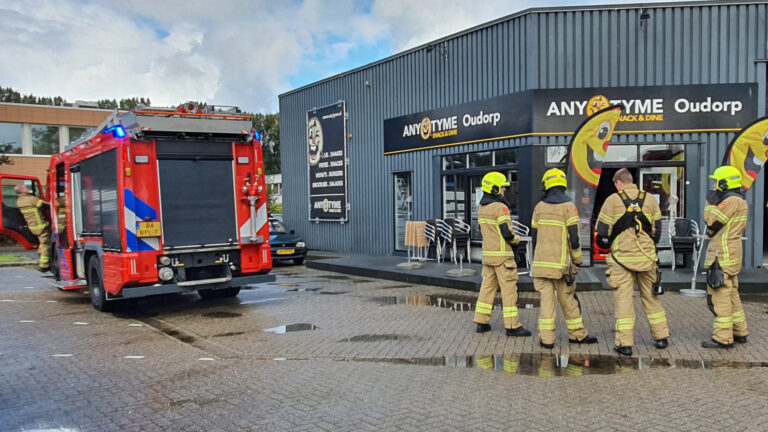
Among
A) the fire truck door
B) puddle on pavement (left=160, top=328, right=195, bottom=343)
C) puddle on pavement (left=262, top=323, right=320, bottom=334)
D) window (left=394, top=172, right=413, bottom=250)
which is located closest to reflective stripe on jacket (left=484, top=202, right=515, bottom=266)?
puddle on pavement (left=262, top=323, right=320, bottom=334)

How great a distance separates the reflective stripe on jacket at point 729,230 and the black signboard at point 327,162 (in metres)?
13.0

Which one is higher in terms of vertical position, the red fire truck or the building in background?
the building in background

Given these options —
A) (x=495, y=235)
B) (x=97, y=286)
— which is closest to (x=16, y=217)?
(x=97, y=286)

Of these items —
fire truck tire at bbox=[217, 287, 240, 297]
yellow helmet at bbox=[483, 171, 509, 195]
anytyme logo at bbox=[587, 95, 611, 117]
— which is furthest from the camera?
anytyme logo at bbox=[587, 95, 611, 117]

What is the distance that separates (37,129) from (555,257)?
34.5 m

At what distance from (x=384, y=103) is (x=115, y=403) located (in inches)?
519

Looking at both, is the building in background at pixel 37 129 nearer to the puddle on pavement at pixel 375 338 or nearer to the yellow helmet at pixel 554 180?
the puddle on pavement at pixel 375 338

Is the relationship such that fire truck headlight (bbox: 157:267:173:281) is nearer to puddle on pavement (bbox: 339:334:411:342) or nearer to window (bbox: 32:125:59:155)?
puddle on pavement (bbox: 339:334:411:342)

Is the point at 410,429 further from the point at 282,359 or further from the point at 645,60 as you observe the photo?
the point at 645,60

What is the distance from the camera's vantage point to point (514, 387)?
17.4 feet

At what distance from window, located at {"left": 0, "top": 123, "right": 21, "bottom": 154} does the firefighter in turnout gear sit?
34224 mm

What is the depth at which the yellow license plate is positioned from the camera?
876 centimetres

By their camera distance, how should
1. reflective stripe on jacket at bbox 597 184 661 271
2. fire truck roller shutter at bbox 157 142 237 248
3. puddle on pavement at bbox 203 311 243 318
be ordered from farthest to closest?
puddle on pavement at bbox 203 311 243 318, fire truck roller shutter at bbox 157 142 237 248, reflective stripe on jacket at bbox 597 184 661 271

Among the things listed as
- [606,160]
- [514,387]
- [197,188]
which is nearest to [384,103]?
[606,160]
